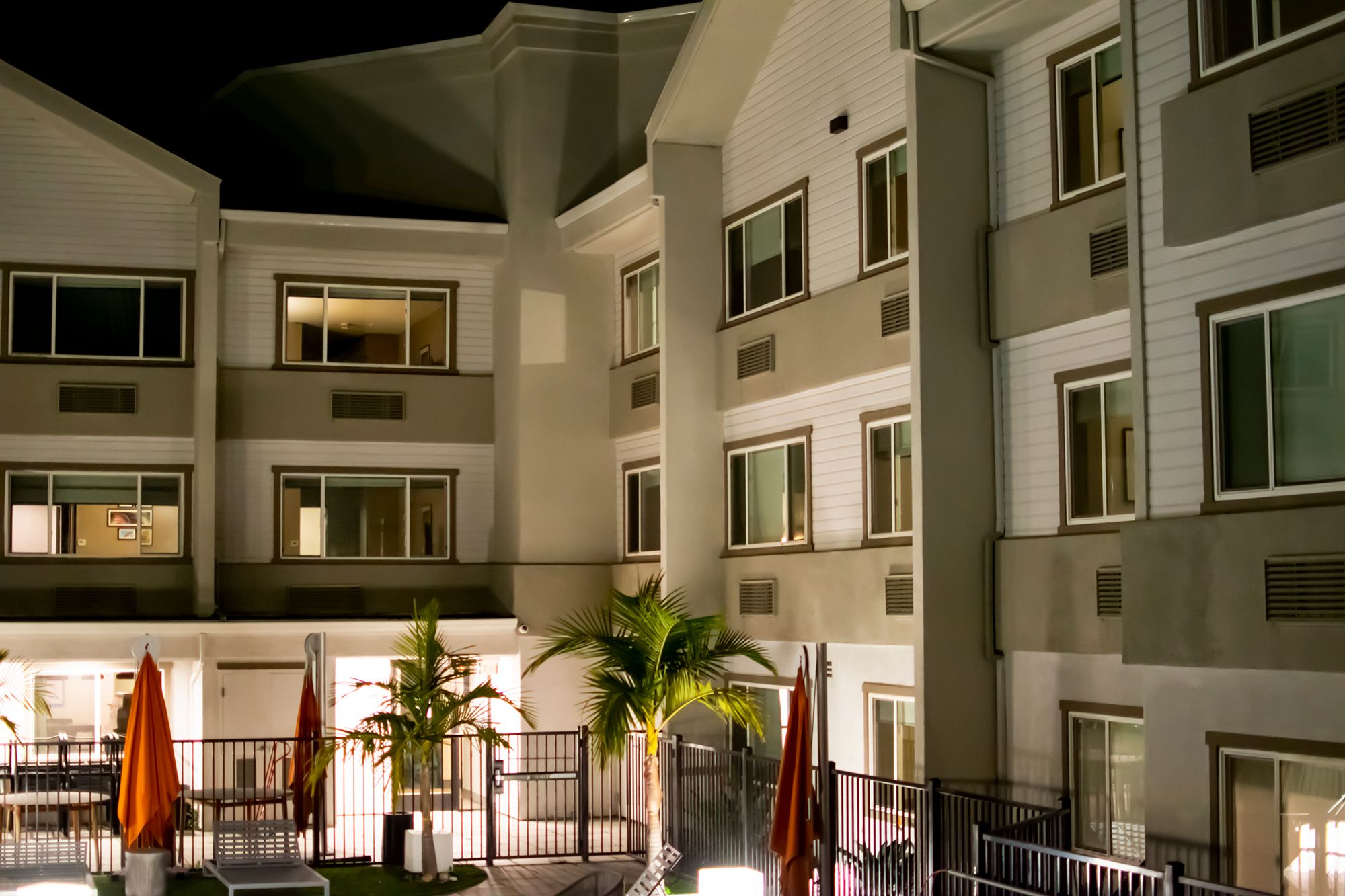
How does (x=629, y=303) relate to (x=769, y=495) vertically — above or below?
above

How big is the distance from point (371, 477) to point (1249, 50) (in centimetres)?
1666

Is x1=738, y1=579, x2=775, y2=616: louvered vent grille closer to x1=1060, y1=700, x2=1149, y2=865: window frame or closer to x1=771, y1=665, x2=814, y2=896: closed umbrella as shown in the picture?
x1=1060, y1=700, x2=1149, y2=865: window frame

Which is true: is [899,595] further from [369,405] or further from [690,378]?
[369,405]

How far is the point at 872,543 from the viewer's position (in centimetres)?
1680

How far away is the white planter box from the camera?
16797 mm

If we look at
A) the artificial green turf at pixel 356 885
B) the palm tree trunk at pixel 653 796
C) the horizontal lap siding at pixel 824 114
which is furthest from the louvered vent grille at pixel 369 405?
the palm tree trunk at pixel 653 796

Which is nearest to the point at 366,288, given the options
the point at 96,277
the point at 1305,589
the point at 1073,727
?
the point at 96,277

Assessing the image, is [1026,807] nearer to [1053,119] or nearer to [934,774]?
[934,774]

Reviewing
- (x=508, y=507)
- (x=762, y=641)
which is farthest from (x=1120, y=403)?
(x=508, y=507)

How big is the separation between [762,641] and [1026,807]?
737 cm

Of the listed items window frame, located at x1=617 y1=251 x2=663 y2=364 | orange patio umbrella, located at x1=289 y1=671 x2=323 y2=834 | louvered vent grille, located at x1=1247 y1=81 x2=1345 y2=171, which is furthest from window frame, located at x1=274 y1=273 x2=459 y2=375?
louvered vent grille, located at x1=1247 y1=81 x2=1345 y2=171

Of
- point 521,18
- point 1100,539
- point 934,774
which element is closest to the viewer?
point 1100,539

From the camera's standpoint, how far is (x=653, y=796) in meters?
16.5

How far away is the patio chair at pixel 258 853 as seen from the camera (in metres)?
15.4
